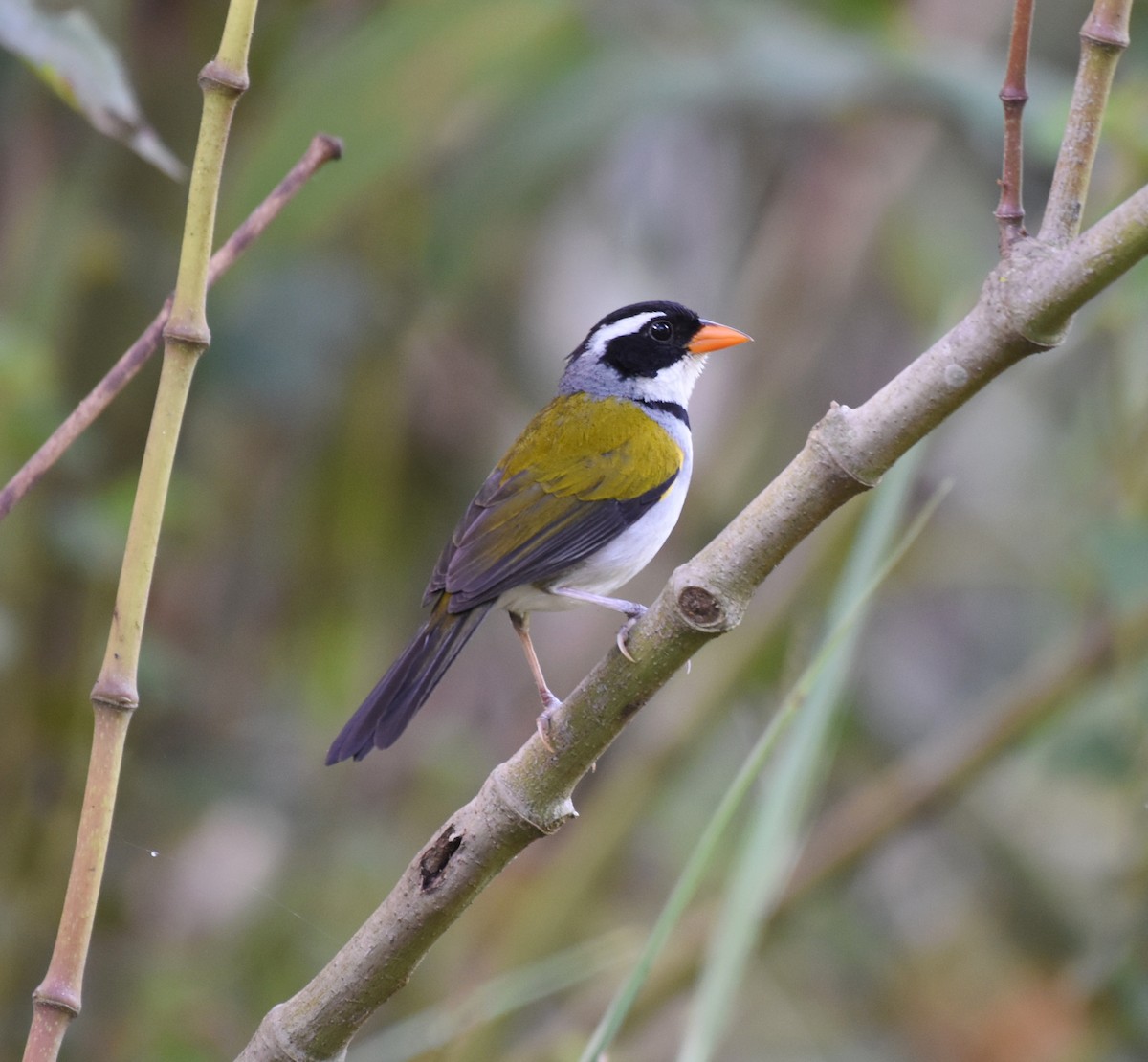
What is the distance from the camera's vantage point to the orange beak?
3.44 m

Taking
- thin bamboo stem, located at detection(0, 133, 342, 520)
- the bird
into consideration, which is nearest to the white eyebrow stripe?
the bird

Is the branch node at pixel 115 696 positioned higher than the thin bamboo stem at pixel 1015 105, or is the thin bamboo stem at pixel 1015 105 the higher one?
the thin bamboo stem at pixel 1015 105

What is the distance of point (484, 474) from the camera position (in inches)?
206

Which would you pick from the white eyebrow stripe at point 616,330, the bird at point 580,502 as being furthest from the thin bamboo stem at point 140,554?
the white eyebrow stripe at point 616,330

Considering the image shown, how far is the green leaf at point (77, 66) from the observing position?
5.93 feet

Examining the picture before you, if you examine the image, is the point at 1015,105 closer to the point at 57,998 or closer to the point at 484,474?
the point at 57,998

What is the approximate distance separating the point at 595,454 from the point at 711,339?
22.5 inches

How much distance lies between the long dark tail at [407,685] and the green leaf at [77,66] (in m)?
0.81

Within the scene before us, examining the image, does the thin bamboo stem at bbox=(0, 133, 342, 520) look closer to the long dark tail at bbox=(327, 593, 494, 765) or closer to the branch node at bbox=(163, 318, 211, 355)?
the branch node at bbox=(163, 318, 211, 355)

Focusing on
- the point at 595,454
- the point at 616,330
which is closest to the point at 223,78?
the point at 595,454

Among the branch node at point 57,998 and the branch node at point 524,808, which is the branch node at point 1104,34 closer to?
the branch node at point 524,808

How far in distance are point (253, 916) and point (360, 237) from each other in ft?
7.43

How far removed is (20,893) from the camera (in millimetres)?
3830

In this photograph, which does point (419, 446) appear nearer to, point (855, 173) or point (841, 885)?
point (855, 173)
